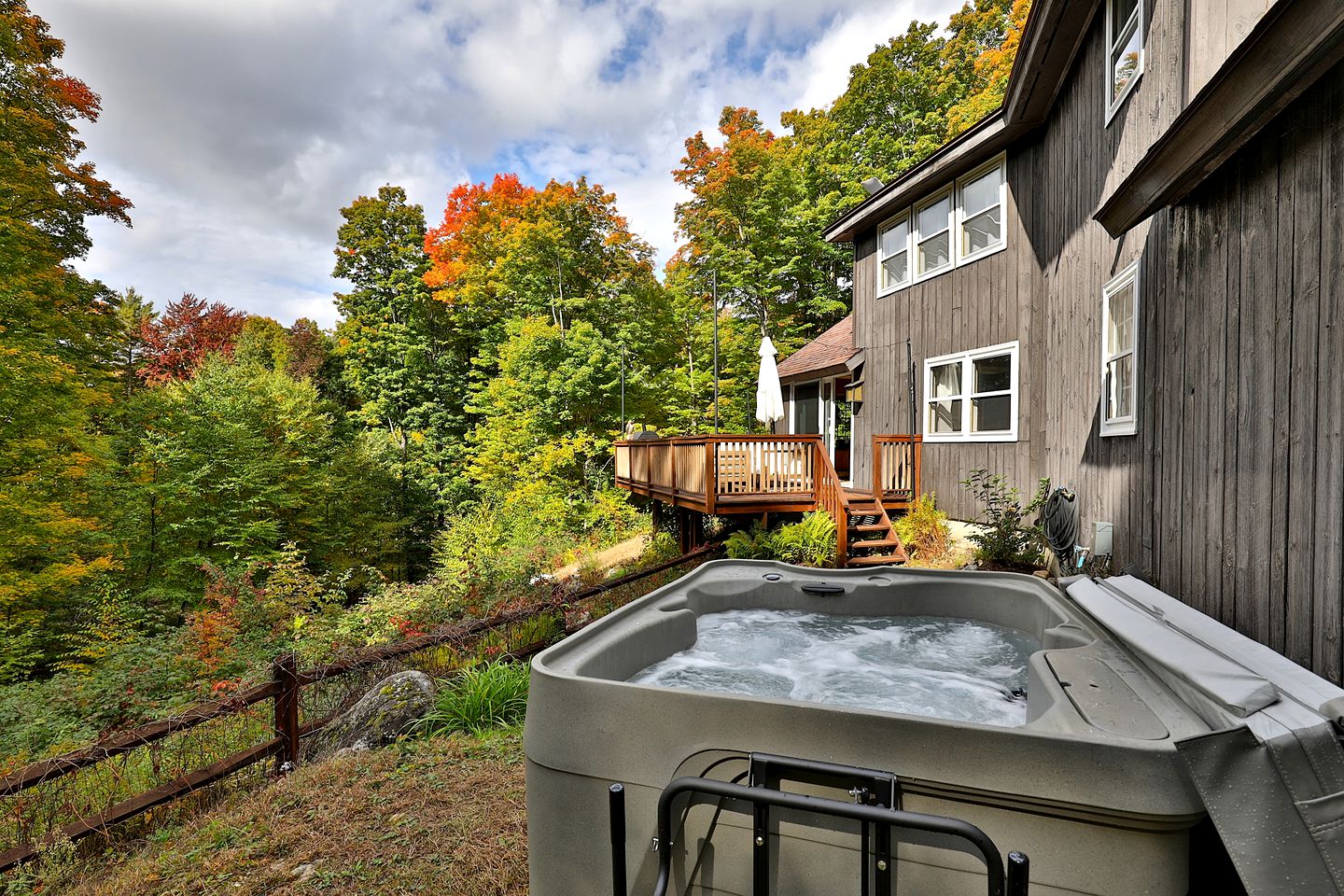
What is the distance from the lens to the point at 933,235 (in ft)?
29.7

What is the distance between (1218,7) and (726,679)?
15.2 feet

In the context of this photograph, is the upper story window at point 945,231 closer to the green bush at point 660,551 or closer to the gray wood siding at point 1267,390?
the gray wood siding at point 1267,390

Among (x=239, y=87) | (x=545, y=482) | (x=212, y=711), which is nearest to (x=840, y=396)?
(x=545, y=482)

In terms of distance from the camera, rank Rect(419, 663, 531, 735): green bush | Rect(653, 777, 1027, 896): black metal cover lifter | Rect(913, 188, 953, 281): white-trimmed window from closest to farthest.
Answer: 1. Rect(653, 777, 1027, 896): black metal cover lifter
2. Rect(419, 663, 531, 735): green bush
3. Rect(913, 188, 953, 281): white-trimmed window

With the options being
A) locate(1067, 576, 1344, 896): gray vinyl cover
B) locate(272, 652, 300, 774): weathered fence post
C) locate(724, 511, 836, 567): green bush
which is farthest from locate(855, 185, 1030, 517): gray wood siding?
locate(272, 652, 300, 774): weathered fence post

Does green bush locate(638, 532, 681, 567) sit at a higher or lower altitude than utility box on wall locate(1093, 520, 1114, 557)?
lower

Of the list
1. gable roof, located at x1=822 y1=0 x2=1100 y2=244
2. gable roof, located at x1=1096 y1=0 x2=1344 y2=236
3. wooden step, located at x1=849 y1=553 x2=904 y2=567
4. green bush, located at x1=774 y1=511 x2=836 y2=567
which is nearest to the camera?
gable roof, located at x1=1096 y1=0 x2=1344 y2=236

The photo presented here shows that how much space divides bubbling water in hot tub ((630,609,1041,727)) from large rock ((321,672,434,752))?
232 cm

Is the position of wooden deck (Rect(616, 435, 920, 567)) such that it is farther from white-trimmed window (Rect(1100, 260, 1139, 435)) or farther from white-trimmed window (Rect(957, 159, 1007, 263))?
white-trimmed window (Rect(1100, 260, 1139, 435))

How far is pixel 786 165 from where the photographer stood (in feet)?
60.4

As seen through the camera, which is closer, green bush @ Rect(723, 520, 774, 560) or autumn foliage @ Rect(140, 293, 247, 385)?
green bush @ Rect(723, 520, 774, 560)

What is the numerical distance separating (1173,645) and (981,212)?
7.92m

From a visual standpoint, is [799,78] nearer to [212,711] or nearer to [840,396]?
[840,396]

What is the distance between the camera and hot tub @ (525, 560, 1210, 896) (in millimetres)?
1322
